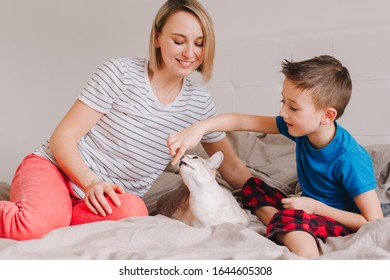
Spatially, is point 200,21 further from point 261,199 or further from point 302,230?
point 302,230

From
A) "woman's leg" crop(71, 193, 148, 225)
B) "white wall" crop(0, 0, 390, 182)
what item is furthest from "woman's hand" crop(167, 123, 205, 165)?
"white wall" crop(0, 0, 390, 182)

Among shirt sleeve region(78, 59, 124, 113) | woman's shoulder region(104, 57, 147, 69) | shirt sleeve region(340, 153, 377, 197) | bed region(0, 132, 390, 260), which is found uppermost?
woman's shoulder region(104, 57, 147, 69)

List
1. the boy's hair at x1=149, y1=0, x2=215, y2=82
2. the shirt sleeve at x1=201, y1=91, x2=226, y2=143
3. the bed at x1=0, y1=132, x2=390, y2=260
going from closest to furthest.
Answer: the bed at x1=0, y1=132, x2=390, y2=260, the boy's hair at x1=149, y1=0, x2=215, y2=82, the shirt sleeve at x1=201, y1=91, x2=226, y2=143

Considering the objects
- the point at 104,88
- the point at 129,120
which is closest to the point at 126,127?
the point at 129,120

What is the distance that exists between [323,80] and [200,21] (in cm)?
40

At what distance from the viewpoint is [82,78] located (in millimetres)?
2975

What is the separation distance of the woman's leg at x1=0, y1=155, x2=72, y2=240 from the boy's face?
0.64 metres

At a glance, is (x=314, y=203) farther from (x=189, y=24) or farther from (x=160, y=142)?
(x=189, y=24)

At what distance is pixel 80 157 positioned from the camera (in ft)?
4.64

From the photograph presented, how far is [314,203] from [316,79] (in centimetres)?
33

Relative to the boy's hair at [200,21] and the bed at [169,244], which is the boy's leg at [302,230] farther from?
the boy's hair at [200,21]

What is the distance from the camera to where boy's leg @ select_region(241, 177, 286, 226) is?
147 cm

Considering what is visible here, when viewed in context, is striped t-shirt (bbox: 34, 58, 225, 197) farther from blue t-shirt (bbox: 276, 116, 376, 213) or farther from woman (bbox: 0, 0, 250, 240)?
blue t-shirt (bbox: 276, 116, 376, 213)
